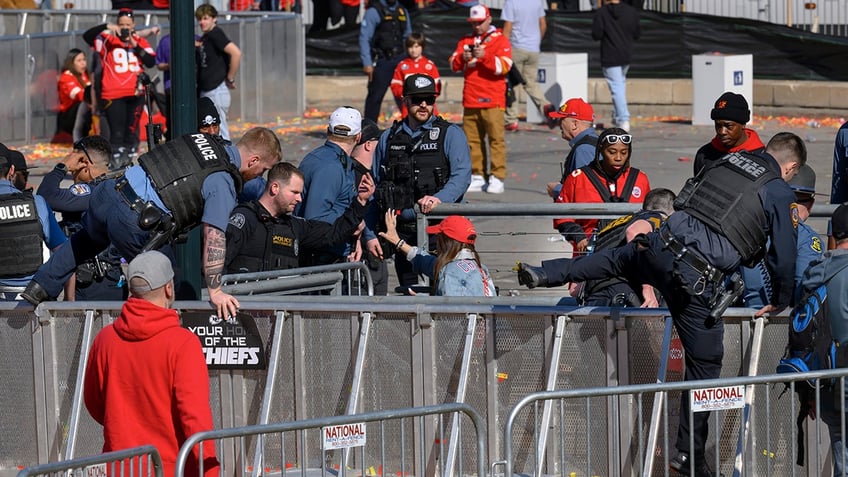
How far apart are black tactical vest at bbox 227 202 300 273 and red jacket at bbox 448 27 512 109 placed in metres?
6.59

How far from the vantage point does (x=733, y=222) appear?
7371 mm

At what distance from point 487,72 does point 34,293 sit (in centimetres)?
824

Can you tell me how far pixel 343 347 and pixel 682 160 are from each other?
11.2m

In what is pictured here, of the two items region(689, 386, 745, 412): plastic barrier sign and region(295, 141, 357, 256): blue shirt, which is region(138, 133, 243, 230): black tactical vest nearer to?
region(295, 141, 357, 256): blue shirt

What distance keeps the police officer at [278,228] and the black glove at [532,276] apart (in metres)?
1.98

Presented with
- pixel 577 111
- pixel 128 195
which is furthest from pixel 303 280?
pixel 577 111

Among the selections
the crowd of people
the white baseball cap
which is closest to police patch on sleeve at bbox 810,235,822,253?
the crowd of people

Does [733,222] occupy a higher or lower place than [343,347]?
higher

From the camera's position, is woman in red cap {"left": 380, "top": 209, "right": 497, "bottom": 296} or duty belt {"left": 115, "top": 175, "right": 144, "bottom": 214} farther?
woman in red cap {"left": 380, "top": 209, "right": 497, "bottom": 296}

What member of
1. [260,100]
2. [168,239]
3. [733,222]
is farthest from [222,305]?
[260,100]

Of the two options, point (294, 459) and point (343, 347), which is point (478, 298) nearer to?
point (343, 347)

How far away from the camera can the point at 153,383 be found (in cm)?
661

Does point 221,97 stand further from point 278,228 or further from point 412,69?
point 278,228

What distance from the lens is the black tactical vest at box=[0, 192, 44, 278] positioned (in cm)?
905
